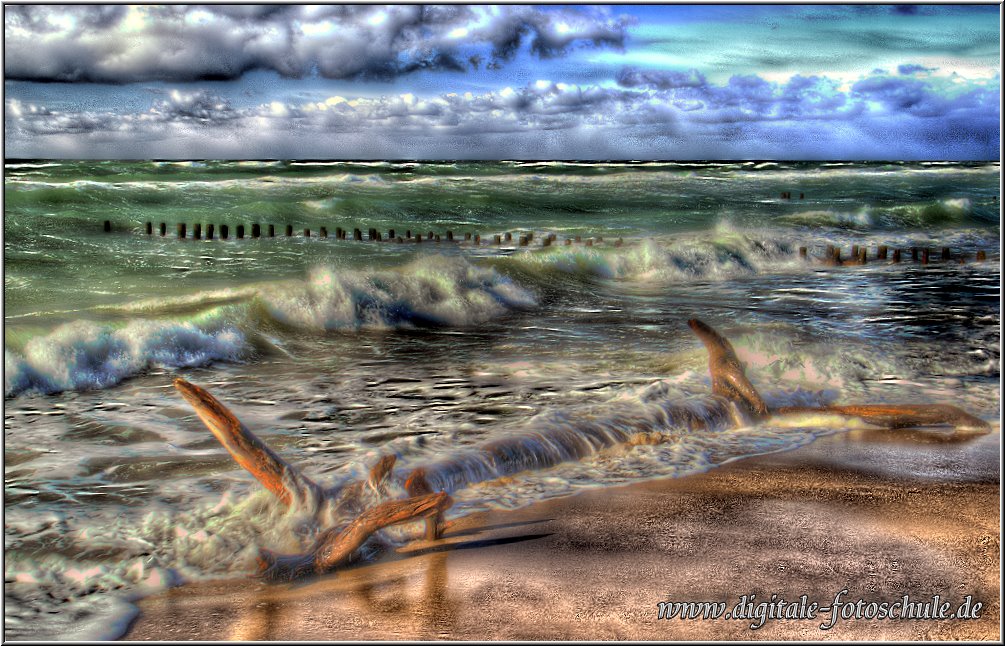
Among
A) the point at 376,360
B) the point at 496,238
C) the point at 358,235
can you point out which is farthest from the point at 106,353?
the point at 496,238

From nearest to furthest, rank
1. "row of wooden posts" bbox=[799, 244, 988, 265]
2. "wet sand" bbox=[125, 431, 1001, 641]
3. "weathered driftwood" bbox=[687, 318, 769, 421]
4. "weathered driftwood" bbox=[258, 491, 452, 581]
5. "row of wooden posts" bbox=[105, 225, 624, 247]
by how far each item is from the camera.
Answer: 1. "wet sand" bbox=[125, 431, 1001, 641]
2. "weathered driftwood" bbox=[258, 491, 452, 581]
3. "weathered driftwood" bbox=[687, 318, 769, 421]
4. "row of wooden posts" bbox=[799, 244, 988, 265]
5. "row of wooden posts" bbox=[105, 225, 624, 247]

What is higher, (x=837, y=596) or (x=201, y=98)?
(x=201, y=98)

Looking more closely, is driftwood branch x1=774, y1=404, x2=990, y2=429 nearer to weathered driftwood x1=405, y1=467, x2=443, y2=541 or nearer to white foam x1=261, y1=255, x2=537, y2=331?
weathered driftwood x1=405, y1=467, x2=443, y2=541

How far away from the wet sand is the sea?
0.24 meters

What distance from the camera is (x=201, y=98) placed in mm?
12180

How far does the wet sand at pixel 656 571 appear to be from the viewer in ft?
8.08

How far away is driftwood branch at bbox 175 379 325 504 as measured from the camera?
2.89m

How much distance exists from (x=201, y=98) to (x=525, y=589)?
36.7ft

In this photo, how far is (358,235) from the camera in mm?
16688

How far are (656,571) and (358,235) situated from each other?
14503 mm

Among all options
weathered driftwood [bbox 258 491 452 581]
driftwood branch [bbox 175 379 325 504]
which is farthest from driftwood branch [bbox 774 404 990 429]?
driftwood branch [bbox 175 379 325 504]

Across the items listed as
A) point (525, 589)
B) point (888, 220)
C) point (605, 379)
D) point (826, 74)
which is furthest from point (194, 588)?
point (888, 220)

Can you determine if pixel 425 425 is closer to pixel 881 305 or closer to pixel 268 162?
pixel 881 305

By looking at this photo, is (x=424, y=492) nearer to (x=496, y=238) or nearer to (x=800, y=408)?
(x=800, y=408)
